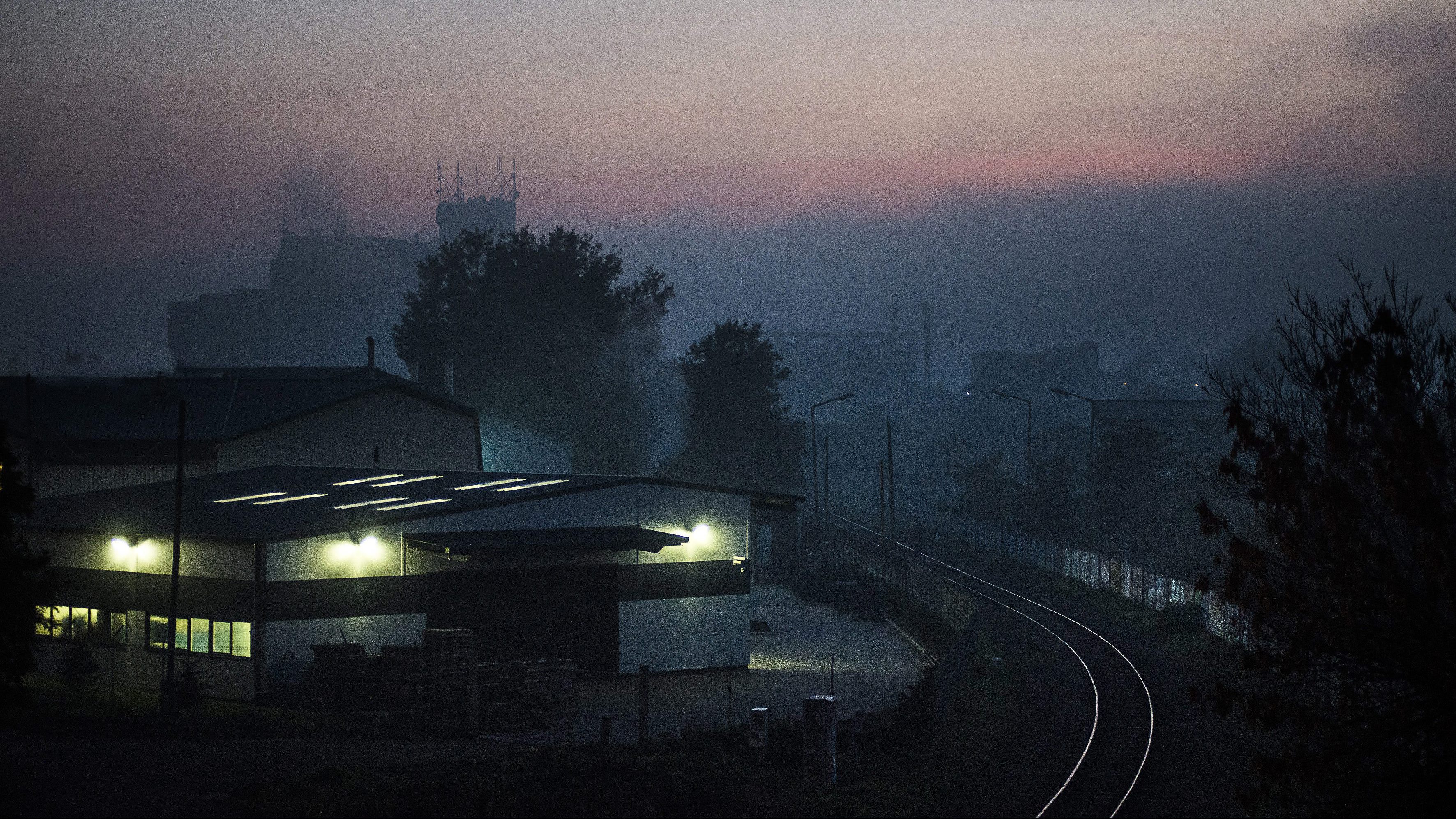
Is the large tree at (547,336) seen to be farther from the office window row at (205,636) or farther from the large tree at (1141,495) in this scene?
the office window row at (205,636)

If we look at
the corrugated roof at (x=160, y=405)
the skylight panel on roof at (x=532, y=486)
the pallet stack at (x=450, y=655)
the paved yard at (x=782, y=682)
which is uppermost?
the corrugated roof at (x=160, y=405)

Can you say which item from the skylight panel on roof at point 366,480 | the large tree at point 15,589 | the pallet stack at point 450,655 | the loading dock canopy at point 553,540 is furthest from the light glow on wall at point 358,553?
the large tree at point 15,589

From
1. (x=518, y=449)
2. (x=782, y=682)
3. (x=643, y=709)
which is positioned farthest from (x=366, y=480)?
(x=518, y=449)

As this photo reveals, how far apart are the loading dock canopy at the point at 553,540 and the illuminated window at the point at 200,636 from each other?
492 cm

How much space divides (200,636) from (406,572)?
480 centimetres

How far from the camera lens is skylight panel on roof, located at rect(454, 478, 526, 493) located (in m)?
35.2

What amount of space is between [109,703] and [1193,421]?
69.9 m

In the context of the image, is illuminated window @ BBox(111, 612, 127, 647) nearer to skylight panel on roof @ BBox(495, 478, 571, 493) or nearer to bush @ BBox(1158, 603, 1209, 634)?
skylight panel on roof @ BBox(495, 478, 571, 493)

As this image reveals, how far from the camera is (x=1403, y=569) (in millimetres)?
12984

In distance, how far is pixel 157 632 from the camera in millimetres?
29266

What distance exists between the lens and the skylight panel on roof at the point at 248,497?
33.0 metres

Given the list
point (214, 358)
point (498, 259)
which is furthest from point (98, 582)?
point (214, 358)

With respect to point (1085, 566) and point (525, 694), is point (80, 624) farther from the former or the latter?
point (1085, 566)

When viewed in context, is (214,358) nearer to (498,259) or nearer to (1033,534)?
(498,259)
